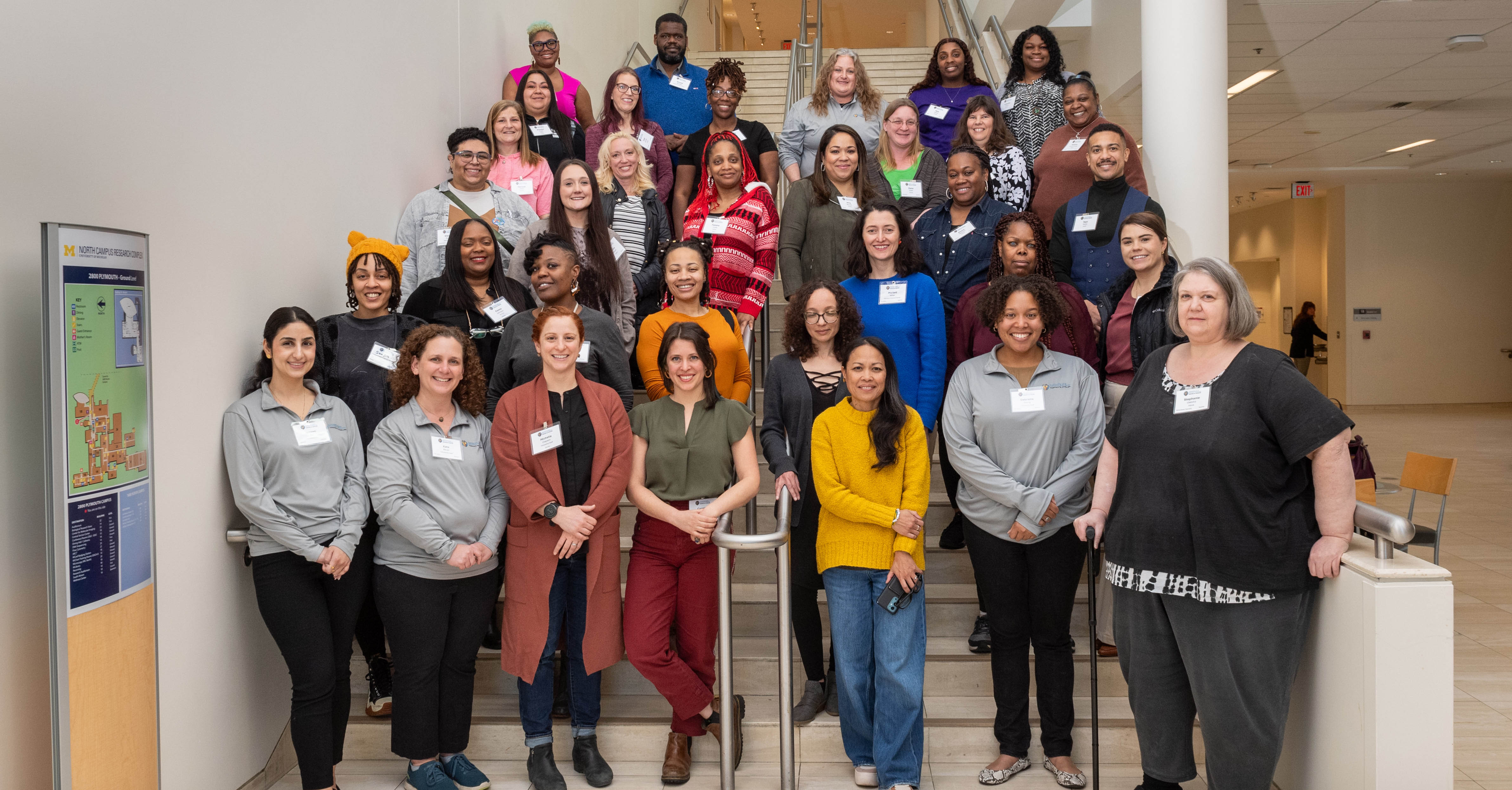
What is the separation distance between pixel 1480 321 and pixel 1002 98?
14403 millimetres

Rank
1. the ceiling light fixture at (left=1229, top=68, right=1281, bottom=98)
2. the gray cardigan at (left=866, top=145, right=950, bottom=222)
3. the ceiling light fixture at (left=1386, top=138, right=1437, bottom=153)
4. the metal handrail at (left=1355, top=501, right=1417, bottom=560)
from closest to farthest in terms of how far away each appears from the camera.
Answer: the metal handrail at (left=1355, top=501, right=1417, bottom=560)
the gray cardigan at (left=866, top=145, right=950, bottom=222)
the ceiling light fixture at (left=1229, top=68, right=1281, bottom=98)
the ceiling light fixture at (left=1386, top=138, right=1437, bottom=153)

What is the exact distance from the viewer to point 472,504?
9.91ft

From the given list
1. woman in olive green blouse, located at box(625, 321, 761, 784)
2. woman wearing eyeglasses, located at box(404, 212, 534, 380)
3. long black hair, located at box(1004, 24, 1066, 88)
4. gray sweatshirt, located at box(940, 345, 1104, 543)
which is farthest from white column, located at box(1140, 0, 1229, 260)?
woman wearing eyeglasses, located at box(404, 212, 534, 380)

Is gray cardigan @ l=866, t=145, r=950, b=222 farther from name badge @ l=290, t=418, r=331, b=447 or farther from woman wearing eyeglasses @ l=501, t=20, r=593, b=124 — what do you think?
name badge @ l=290, t=418, r=331, b=447

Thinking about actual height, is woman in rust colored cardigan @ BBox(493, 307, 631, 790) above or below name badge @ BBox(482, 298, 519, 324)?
below

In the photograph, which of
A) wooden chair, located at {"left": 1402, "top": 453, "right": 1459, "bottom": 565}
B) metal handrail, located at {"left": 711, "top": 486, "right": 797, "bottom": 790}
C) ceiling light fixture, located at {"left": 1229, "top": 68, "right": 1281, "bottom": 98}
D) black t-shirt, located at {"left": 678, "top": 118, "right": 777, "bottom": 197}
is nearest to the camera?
metal handrail, located at {"left": 711, "top": 486, "right": 797, "bottom": 790}

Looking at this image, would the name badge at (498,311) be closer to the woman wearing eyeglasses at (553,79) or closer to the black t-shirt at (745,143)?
the black t-shirt at (745,143)

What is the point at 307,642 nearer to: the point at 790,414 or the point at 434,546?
the point at 434,546

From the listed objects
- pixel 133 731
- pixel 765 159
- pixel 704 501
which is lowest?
pixel 133 731

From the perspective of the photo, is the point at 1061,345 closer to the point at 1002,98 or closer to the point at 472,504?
the point at 472,504

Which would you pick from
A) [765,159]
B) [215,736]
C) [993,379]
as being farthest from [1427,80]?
[215,736]

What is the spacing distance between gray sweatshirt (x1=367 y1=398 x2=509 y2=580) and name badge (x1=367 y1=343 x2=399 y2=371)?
275 mm

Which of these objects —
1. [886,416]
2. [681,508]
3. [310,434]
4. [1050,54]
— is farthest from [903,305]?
[1050,54]

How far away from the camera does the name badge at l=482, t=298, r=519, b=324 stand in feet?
11.9
